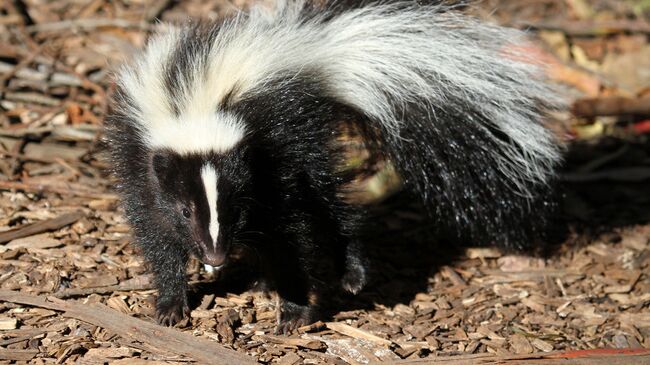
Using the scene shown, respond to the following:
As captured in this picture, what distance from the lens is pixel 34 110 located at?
26.4ft

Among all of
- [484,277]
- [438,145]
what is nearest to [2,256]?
[438,145]

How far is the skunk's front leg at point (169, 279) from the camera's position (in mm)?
5828

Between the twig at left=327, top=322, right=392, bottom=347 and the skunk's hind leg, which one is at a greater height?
the skunk's hind leg

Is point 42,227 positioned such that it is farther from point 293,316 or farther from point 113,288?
point 293,316

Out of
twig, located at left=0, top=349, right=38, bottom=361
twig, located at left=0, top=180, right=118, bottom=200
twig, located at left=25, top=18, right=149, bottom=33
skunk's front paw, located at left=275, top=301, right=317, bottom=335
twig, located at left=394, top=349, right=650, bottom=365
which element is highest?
twig, located at left=25, top=18, right=149, bottom=33

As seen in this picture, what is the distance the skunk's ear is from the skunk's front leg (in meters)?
0.55

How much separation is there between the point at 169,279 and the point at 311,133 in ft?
4.42

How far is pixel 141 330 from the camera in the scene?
5668mm

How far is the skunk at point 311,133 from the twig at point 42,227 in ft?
3.02

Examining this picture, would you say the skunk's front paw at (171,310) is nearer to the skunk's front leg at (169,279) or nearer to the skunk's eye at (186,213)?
the skunk's front leg at (169,279)

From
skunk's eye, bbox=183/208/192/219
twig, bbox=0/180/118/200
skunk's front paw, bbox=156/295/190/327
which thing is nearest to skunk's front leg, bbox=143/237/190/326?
skunk's front paw, bbox=156/295/190/327

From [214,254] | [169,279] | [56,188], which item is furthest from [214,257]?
[56,188]

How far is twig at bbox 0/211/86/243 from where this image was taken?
6426 millimetres

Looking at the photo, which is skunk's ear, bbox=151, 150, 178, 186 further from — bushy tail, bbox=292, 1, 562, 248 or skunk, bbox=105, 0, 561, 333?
bushy tail, bbox=292, 1, 562, 248
